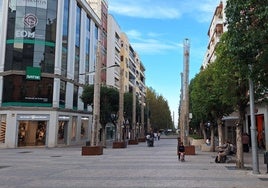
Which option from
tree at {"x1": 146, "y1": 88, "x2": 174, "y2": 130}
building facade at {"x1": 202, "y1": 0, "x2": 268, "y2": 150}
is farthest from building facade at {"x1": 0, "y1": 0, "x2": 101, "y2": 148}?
tree at {"x1": 146, "y1": 88, "x2": 174, "y2": 130}

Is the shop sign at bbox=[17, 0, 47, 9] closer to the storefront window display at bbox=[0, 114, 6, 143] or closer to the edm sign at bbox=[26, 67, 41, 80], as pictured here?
the edm sign at bbox=[26, 67, 41, 80]

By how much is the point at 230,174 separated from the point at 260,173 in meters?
1.37

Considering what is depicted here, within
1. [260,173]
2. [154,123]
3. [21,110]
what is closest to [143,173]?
[260,173]

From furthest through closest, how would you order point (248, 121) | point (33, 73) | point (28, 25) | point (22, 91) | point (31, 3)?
point (31, 3) < point (28, 25) < point (33, 73) < point (22, 91) < point (248, 121)

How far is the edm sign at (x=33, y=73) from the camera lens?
42444 mm

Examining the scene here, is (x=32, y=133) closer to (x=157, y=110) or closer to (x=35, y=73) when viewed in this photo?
(x=35, y=73)

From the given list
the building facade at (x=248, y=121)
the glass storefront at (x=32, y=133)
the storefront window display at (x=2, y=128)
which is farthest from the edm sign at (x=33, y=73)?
the building facade at (x=248, y=121)

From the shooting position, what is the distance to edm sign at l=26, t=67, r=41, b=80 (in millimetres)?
42444

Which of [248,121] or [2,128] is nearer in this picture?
[248,121]

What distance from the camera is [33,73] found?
42.7 meters

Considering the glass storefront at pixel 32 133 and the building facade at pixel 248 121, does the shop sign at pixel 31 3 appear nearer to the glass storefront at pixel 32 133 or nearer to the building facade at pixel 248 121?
→ the glass storefront at pixel 32 133

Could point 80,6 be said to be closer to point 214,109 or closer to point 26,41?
point 26,41

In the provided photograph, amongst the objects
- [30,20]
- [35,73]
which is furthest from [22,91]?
[30,20]

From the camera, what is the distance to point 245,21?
11.6 meters
